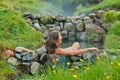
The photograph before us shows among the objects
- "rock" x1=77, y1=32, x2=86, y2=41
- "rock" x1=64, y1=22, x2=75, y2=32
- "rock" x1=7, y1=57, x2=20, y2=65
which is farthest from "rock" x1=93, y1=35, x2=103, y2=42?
"rock" x1=7, y1=57, x2=20, y2=65

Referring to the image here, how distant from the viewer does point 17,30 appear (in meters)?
11.0

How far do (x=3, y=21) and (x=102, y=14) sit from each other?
16.1ft

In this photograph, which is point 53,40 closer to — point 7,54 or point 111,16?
point 7,54

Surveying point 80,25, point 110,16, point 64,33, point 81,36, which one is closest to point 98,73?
point 110,16

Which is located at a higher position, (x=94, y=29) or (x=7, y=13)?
(x=7, y=13)

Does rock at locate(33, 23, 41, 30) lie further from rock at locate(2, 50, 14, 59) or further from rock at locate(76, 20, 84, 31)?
rock at locate(2, 50, 14, 59)

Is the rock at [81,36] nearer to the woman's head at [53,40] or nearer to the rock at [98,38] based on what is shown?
the rock at [98,38]

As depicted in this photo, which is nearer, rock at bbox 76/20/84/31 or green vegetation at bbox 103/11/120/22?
green vegetation at bbox 103/11/120/22

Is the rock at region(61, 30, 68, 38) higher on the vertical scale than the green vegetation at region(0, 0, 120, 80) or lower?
lower

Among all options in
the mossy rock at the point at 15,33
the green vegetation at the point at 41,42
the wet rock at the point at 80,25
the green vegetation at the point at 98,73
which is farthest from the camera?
the wet rock at the point at 80,25

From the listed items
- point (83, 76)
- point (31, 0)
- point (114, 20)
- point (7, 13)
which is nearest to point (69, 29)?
point (114, 20)

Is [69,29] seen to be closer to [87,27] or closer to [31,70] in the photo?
[87,27]

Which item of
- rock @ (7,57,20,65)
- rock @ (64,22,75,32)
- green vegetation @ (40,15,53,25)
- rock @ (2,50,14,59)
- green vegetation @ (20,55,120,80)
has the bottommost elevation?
rock @ (64,22,75,32)

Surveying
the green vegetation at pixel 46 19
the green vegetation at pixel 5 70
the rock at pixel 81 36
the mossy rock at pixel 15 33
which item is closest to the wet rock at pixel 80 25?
the rock at pixel 81 36
